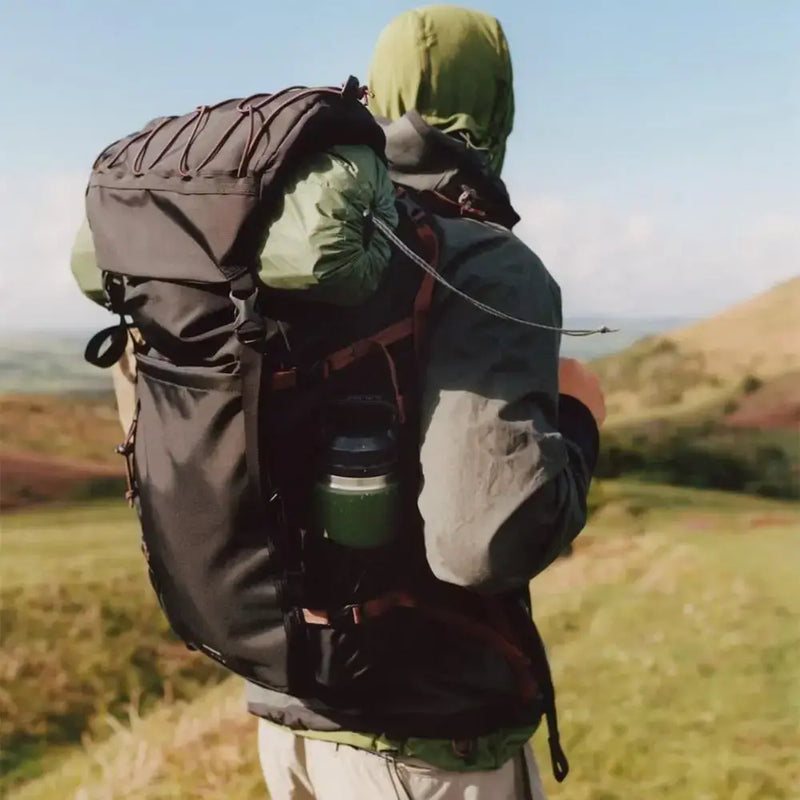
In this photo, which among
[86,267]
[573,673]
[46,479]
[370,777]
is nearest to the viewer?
[370,777]

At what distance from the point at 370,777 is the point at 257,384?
1.42 feet

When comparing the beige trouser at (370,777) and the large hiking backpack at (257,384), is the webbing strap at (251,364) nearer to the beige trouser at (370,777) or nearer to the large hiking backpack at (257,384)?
the large hiking backpack at (257,384)

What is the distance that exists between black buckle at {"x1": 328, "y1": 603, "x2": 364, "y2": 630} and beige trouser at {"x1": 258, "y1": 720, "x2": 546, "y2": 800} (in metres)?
0.17

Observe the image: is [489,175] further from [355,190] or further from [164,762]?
[164,762]

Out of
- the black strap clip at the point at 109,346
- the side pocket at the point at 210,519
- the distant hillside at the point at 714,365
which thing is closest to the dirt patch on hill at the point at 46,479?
the distant hillside at the point at 714,365

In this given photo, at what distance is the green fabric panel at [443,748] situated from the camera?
91 cm

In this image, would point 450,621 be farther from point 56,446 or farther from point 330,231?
point 56,446

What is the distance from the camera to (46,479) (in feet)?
10.00

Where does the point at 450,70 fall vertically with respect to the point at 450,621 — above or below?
above

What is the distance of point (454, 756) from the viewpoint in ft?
3.00

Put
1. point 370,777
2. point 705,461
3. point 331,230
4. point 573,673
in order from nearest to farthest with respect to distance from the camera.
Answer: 1. point 331,230
2. point 370,777
3. point 573,673
4. point 705,461

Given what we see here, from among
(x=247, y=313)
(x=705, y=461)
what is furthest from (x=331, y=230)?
(x=705, y=461)

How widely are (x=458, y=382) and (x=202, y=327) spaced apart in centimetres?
23

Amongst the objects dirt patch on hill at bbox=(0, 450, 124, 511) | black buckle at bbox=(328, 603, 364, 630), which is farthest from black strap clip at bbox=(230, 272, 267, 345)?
dirt patch on hill at bbox=(0, 450, 124, 511)
